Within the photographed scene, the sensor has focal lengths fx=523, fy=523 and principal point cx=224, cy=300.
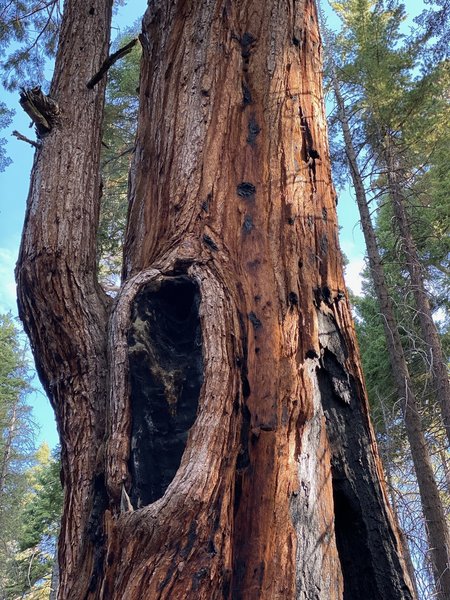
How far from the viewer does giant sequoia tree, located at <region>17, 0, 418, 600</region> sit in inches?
71.5

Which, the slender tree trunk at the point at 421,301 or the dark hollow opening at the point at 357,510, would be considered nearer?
the dark hollow opening at the point at 357,510

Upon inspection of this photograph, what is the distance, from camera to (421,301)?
10391 mm

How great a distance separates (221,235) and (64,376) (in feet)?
3.39

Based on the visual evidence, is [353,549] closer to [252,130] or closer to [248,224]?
[248,224]

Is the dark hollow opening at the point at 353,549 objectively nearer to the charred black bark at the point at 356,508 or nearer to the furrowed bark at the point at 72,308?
the charred black bark at the point at 356,508

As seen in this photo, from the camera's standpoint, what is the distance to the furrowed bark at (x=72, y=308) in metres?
2.26

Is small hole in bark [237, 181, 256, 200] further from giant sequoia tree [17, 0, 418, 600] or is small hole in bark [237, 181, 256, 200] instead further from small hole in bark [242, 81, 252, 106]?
small hole in bark [242, 81, 252, 106]

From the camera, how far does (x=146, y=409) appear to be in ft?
7.32

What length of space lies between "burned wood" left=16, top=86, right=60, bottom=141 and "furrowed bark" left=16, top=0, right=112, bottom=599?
5 centimetres

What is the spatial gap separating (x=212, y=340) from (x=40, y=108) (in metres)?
1.86

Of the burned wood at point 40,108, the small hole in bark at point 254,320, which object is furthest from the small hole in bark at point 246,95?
the small hole in bark at point 254,320

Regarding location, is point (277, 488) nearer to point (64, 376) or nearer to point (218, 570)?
point (218, 570)

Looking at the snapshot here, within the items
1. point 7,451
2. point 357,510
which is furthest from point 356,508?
point 7,451

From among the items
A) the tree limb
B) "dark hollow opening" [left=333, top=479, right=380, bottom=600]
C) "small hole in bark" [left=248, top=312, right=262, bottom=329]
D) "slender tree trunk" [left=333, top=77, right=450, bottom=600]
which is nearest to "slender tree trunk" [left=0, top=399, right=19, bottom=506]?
"slender tree trunk" [left=333, top=77, right=450, bottom=600]
